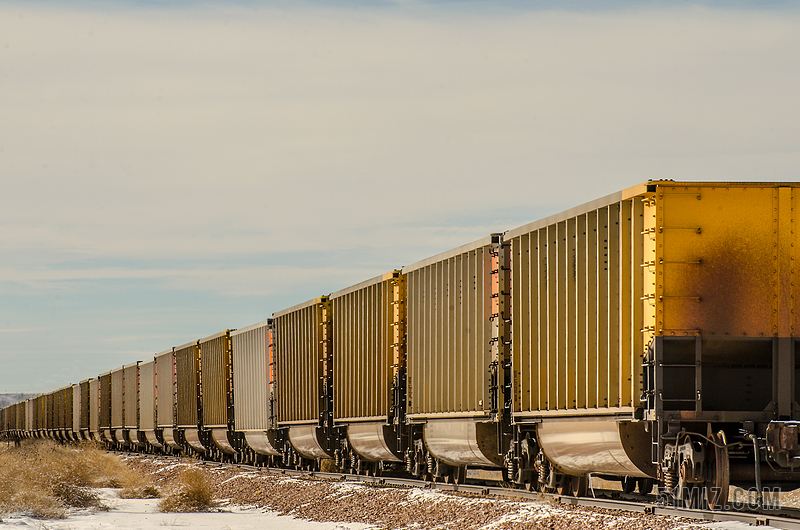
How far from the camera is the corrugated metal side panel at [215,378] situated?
33.9m

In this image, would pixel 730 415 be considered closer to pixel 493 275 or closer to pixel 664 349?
pixel 664 349

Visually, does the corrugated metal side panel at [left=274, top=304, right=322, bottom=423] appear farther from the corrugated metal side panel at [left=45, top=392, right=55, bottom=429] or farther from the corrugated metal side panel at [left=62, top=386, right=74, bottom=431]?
the corrugated metal side panel at [left=45, top=392, right=55, bottom=429]

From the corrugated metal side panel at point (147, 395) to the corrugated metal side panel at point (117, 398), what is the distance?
4.11 m

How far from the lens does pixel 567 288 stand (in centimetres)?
1395

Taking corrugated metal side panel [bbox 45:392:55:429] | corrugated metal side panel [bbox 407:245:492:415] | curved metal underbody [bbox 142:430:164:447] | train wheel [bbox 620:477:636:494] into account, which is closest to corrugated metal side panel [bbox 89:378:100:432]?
curved metal underbody [bbox 142:430:164:447]

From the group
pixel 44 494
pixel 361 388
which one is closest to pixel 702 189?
pixel 361 388

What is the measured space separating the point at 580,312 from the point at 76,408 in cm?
5713

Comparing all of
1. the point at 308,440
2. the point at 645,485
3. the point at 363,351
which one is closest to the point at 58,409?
the point at 308,440

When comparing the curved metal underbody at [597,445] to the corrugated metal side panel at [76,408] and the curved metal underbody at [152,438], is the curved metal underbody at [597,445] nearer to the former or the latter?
the curved metal underbody at [152,438]

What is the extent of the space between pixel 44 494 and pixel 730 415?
13.7m

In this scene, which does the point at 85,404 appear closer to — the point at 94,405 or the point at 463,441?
the point at 94,405

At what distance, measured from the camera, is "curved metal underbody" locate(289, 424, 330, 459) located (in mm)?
24844

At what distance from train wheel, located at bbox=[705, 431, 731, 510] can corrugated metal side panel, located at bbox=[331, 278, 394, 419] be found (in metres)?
9.47

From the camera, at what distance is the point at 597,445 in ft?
42.8
